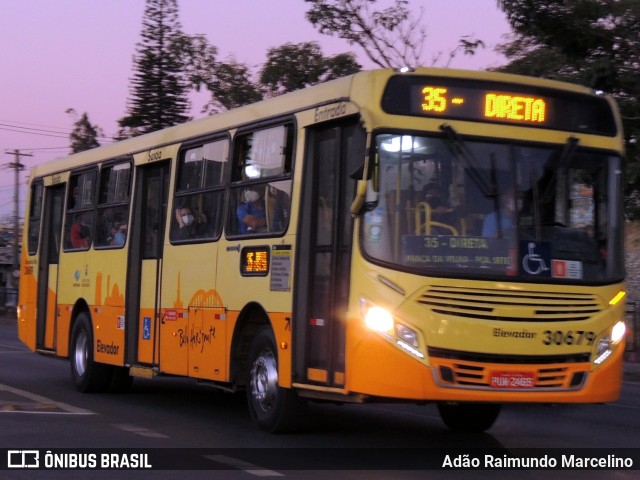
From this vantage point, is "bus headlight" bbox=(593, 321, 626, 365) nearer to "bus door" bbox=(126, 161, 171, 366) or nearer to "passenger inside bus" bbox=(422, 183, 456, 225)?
"passenger inside bus" bbox=(422, 183, 456, 225)

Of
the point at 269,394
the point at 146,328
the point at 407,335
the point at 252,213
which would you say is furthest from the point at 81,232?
the point at 407,335

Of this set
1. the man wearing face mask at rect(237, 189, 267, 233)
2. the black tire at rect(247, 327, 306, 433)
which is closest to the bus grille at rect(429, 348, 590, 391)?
the black tire at rect(247, 327, 306, 433)

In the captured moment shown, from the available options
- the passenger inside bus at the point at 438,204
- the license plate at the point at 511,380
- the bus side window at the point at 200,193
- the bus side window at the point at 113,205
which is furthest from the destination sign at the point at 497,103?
the bus side window at the point at 113,205

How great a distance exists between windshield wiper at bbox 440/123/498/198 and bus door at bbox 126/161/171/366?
4.96 metres

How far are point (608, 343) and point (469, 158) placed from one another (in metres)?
2.01

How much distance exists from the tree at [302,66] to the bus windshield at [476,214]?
86.3 feet

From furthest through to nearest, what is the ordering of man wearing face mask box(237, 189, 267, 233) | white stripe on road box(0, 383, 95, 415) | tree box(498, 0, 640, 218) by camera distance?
tree box(498, 0, 640, 218) < white stripe on road box(0, 383, 95, 415) < man wearing face mask box(237, 189, 267, 233)

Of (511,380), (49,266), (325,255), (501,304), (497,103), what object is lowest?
(511,380)

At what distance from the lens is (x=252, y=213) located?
11.5 metres

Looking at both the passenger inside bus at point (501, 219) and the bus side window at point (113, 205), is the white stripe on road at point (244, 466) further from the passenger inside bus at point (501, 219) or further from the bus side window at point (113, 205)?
the bus side window at point (113, 205)

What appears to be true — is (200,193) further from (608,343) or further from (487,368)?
(608,343)

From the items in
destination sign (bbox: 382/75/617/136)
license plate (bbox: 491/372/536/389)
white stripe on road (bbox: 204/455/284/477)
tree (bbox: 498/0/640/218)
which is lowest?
white stripe on road (bbox: 204/455/284/477)

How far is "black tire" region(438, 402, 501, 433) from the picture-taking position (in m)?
11.6

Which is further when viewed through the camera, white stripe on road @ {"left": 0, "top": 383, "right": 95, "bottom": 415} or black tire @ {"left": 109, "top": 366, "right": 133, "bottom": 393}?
black tire @ {"left": 109, "top": 366, "right": 133, "bottom": 393}
